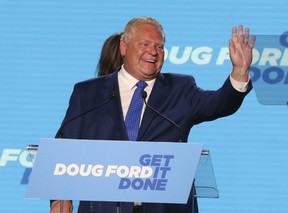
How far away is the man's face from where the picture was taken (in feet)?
9.61

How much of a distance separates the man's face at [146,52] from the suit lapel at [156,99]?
0.04 m

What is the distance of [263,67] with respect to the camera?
420cm

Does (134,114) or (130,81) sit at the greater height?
(130,81)

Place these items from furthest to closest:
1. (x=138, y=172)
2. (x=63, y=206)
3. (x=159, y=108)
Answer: (x=159, y=108)
(x=63, y=206)
(x=138, y=172)

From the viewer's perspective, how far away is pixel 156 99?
292cm

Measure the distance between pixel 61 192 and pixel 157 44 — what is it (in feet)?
2.23

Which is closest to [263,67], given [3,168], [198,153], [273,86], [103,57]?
[273,86]

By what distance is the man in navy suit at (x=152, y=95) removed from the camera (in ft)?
9.29

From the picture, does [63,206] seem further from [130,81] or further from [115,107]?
[130,81]

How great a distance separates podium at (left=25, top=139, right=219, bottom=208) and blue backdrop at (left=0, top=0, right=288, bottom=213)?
170 cm

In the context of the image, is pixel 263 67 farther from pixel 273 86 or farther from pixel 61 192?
pixel 61 192

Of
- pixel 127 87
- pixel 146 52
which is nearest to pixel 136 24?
pixel 146 52

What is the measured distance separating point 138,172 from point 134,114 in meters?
0.43

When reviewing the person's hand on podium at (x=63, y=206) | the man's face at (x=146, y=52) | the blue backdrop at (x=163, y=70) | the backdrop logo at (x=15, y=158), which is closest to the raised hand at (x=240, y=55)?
the man's face at (x=146, y=52)
